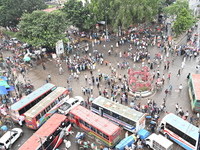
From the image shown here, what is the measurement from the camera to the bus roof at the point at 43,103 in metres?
25.1

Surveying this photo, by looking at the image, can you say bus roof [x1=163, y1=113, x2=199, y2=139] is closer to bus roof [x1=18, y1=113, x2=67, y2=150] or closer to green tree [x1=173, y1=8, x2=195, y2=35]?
bus roof [x1=18, y1=113, x2=67, y2=150]

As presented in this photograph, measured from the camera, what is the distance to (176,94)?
30047mm

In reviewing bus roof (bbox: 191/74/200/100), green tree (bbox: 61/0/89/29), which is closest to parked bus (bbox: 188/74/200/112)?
bus roof (bbox: 191/74/200/100)

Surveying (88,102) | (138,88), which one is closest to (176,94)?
(138,88)

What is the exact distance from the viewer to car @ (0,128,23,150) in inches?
915

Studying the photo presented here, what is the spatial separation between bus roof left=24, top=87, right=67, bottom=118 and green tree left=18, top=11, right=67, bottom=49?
14.4 meters

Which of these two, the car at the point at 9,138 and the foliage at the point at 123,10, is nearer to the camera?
the car at the point at 9,138

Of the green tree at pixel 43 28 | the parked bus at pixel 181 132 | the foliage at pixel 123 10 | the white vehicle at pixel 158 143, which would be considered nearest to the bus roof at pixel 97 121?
the white vehicle at pixel 158 143

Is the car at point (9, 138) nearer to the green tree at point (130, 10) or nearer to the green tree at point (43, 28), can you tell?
the green tree at point (43, 28)

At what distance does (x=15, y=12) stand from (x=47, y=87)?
28.4 m

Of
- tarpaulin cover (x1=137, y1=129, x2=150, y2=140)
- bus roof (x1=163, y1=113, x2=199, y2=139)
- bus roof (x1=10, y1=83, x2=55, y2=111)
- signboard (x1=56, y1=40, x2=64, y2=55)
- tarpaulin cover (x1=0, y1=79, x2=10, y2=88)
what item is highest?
signboard (x1=56, y1=40, x2=64, y2=55)

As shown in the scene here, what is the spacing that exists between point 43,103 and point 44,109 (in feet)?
3.21

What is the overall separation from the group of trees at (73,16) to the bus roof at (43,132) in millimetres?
19303

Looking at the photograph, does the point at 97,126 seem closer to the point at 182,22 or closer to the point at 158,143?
the point at 158,143
